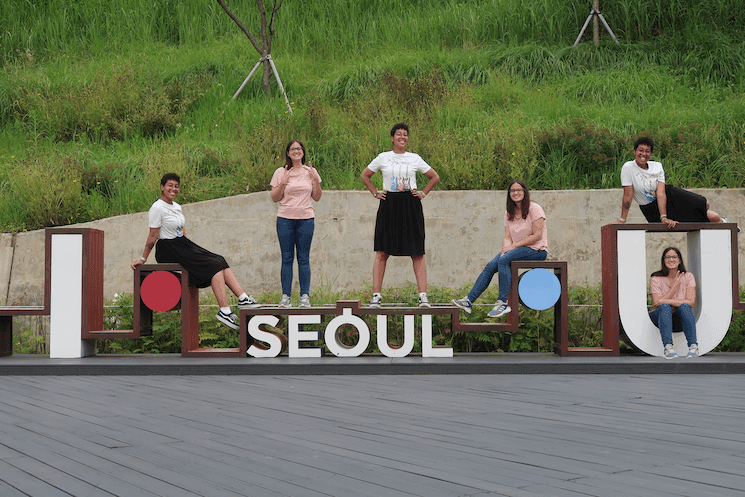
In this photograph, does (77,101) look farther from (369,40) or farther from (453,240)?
(453,240)

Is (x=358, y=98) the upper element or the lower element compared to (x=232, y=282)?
upper

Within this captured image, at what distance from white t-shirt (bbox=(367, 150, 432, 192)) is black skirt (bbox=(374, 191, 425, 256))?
0.28 feet

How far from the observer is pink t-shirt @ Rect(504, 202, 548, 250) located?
7.66 m

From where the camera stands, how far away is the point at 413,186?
25.7 ft

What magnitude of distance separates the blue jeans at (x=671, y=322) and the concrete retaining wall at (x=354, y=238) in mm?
2287

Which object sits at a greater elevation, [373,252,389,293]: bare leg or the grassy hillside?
the grassy hillside

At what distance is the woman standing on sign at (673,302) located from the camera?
725cm

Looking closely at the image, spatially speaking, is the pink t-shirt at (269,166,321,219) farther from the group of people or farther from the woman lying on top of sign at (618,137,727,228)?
the woman lying on top of sign at (618,137,727,228)

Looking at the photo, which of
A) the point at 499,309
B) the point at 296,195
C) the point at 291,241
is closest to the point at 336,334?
the point at 291,241

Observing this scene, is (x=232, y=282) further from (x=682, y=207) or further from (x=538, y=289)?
(x=682, y=207)

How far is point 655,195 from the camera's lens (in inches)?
301

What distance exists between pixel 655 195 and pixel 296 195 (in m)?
3.72

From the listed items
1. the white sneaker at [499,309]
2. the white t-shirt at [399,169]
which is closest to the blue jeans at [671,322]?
the white sneaker at [499,309]

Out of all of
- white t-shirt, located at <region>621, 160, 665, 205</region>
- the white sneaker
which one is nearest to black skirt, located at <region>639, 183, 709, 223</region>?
white t-shirt, located at <region>621, 160, 665, 205</region>
